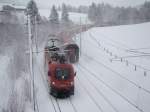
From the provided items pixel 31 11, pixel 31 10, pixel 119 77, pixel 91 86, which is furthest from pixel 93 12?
pixel 31 11

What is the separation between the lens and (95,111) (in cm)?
1734

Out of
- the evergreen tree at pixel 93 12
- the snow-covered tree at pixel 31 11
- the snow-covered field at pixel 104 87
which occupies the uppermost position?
the evergreen tree at pixel 93 12

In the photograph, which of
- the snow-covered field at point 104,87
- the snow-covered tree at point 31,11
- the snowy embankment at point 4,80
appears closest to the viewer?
the snow-covered tree at point 31,11

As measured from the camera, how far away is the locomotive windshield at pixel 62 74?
747 inches

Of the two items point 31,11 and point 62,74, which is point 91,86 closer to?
point 62,74

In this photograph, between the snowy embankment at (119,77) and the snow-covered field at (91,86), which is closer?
the snow-covered field at (91,86)

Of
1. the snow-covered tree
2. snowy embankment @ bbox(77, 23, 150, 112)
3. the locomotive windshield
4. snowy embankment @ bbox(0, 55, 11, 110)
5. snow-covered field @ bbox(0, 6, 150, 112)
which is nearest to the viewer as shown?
the snow-covered tree

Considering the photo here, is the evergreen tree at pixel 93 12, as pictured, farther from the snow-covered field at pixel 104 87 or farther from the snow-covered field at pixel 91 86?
the snow-covered field at pixel 104 87

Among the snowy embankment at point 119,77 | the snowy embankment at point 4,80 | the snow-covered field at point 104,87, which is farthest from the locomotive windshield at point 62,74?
the snowy embankment at point 4,80

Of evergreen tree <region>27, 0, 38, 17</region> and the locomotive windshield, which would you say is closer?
evergreen tree <region>27, 0, 38, 17</region>

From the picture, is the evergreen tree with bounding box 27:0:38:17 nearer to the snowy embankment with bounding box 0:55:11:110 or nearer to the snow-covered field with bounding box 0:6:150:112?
the snow-covered field with bounding box 0:6:150:112

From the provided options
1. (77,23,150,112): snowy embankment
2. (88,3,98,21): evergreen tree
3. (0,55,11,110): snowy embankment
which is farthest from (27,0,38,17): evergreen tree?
(88,3,98,21): evergreen tree

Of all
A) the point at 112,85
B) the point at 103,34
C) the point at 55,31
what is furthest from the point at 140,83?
the point at 103,34

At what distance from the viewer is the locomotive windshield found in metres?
19.0
